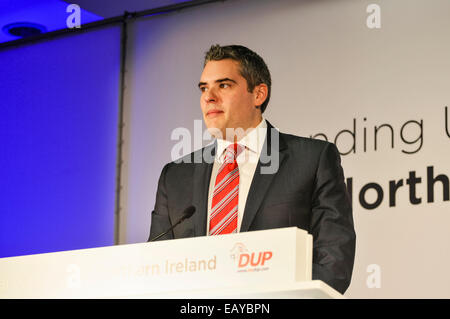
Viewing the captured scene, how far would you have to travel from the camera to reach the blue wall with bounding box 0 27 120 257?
566 cm

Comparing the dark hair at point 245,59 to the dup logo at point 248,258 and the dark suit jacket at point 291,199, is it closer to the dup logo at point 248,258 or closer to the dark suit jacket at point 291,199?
the dark suit jacket at point 291,199

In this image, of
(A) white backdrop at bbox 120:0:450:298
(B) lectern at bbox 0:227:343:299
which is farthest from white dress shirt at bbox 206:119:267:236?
(A) white backdrop at bbox 120:0:450:298

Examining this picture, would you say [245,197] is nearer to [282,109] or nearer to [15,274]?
[15,274]

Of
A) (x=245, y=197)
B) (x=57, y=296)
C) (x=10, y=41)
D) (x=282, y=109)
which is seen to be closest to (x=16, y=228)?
(x=10, y=41)

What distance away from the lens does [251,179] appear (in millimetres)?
3000

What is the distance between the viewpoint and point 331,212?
111 inches

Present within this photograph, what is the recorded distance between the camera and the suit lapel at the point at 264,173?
9.39 feet

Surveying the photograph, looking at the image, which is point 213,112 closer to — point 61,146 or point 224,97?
point 224,97

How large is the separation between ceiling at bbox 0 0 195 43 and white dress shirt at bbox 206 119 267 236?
271 centimetres

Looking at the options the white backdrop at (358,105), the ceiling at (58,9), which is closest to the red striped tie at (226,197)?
the white backdrop at (358,105)

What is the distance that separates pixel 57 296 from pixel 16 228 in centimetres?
377

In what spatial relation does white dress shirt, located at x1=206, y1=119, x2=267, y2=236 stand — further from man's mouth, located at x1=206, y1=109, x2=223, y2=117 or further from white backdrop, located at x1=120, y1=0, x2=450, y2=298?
white backdrop, located at x1=120, y1=0, x2=450, y2=298

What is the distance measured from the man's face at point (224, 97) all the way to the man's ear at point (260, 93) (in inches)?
1.6

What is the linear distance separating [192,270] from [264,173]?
3.08ft
